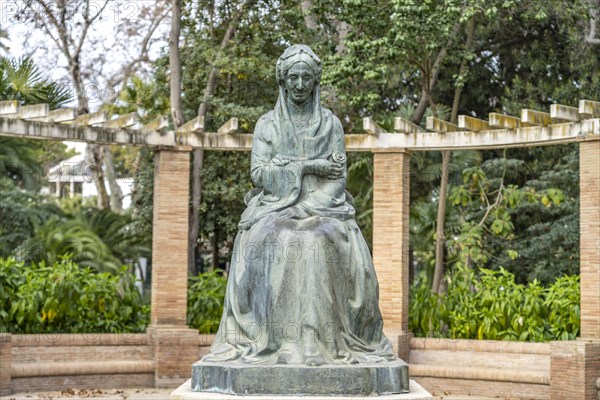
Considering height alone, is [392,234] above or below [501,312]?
above

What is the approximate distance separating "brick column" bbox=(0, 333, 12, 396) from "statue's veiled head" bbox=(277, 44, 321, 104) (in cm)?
686

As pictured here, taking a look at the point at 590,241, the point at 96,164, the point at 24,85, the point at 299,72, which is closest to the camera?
the point at 299,72

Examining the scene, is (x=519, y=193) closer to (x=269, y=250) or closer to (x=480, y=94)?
(x=480, y=94)

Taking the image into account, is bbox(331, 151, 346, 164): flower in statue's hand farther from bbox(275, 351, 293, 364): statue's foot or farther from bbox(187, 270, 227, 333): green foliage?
bbox(187, 270, 227, 333): green foliage

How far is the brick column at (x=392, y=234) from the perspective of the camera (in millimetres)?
15156

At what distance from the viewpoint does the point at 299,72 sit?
330 inches

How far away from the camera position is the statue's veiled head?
27.6 ft

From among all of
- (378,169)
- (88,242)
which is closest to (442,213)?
(378,169)

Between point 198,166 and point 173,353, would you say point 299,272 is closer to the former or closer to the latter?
point 173,353

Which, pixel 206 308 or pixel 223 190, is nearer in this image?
pixel 206 308

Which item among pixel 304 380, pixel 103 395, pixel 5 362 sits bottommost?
pixel 103 395

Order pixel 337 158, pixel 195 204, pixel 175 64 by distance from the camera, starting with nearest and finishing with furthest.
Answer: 1. pixel 337 158
2. pixel 175 64
3. pixel 195 204

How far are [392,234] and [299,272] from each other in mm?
7375

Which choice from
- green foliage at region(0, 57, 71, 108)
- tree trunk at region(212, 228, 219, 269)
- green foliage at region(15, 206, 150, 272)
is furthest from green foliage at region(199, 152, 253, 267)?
green foliage at region(0, 57, 71, 108)
